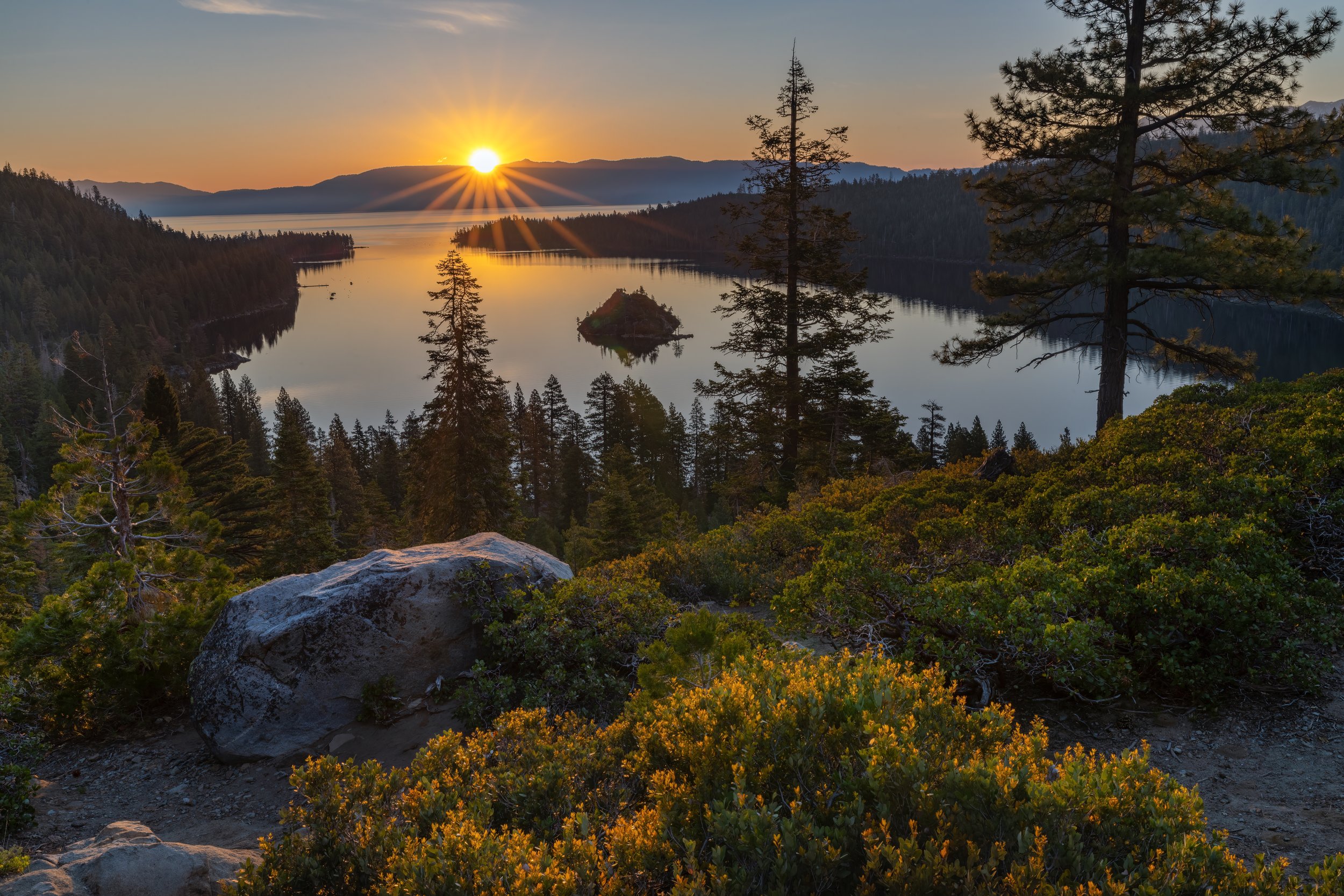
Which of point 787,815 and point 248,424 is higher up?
point 787,815

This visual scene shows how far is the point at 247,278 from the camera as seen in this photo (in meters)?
165

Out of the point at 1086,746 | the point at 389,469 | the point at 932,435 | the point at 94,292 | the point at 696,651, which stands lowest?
the point at 389,469

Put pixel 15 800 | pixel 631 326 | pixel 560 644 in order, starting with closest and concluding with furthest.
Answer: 1. pixel 15 800
2. pixel 560 644
3. pixel 631 326

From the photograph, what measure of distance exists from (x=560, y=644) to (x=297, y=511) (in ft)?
100.0

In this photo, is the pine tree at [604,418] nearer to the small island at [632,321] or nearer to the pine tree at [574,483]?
the pine tree at [574,483]

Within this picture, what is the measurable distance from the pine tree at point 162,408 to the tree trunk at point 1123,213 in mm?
32312

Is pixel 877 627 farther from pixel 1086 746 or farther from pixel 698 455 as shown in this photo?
pixel 698 455

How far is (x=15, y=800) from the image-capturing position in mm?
5922

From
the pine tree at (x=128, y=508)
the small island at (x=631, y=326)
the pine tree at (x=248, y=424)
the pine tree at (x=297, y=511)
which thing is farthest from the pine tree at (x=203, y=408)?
the small island at (x=631, y=326)

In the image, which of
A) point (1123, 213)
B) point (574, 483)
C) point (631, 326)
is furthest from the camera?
point (631, 326)

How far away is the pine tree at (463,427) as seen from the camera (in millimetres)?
26047

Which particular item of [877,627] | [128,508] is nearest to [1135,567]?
[877,627]

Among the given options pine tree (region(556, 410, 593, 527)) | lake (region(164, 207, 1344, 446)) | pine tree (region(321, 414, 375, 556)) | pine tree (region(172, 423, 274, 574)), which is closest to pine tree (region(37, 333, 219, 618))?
pine tree (region(172, 423, 274, 574))

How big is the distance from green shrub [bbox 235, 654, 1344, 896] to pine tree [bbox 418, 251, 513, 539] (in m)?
23.1
